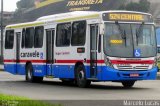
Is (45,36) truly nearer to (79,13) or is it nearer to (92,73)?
(79,13)

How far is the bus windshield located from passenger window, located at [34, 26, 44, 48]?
17.6ft

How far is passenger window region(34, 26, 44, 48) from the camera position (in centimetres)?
2544

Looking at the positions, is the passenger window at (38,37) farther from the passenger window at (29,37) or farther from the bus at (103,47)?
the bus at (103,47)

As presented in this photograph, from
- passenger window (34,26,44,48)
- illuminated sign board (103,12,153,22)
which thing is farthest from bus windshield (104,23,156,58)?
passenger window (34,26,44,48)

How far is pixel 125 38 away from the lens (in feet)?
68.4

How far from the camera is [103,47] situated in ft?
67.7

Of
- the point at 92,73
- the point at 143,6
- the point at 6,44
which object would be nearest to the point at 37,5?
the point at 143,6

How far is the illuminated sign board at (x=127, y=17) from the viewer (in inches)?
Result: 824

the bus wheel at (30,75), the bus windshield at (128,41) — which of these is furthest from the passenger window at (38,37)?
the bus windshield at (128,41)

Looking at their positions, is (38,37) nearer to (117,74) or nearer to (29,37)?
(29,37)

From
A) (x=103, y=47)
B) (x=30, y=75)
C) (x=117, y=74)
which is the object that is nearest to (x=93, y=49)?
(x=103, y=47)

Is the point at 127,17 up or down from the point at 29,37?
up

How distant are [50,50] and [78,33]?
2.78 m

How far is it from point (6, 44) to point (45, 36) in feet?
16.5
